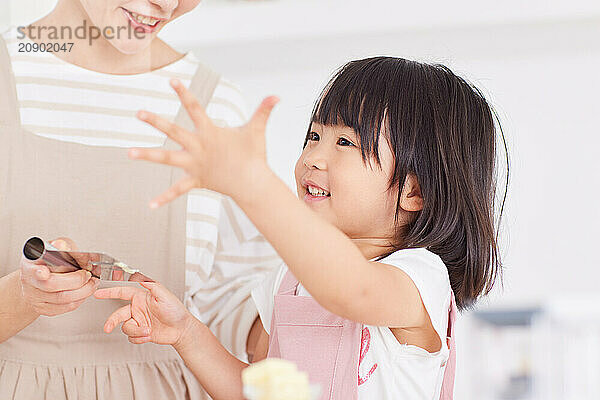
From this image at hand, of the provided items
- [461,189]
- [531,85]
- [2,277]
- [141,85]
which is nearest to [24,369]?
[2,277]

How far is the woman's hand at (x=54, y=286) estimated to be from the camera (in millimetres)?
707

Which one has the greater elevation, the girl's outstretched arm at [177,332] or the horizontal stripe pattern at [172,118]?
the horizontal stripe pattern at [172,118]

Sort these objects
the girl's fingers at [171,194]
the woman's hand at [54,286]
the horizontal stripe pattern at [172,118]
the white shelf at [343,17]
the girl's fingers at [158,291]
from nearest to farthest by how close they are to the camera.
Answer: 1. the girl's fingers at [171,194]
2. the woman's hand at [54,286]
3. the girl's fingers at [158,291]
4. the horizontal stripe pattern at [172,118]
5. the white shelf at [343,17]

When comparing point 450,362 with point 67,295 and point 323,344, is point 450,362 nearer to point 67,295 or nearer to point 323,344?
point 323,344

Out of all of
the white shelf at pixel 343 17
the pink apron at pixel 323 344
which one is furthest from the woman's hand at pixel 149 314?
the white shelf at pixel 343 17

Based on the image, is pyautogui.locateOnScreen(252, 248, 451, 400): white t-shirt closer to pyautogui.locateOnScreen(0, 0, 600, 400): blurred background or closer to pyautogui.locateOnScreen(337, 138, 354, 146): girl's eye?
pyautogui.locateOnScreen(337, 138, 354, 146): girl's eye

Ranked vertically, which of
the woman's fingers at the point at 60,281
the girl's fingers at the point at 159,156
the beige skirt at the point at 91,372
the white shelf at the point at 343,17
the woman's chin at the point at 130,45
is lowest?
the beige skirt at the point at 91,372

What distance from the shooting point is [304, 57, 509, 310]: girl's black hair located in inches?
33.7

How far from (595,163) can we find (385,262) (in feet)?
4.80

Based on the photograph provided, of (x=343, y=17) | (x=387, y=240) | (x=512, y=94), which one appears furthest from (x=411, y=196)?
(x=512, y=94)

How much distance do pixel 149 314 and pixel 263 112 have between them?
398mm

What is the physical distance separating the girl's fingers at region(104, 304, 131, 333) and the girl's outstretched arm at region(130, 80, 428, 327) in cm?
28

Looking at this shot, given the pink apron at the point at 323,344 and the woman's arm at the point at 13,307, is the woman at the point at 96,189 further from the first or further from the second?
the pink apron at the point at 323,344

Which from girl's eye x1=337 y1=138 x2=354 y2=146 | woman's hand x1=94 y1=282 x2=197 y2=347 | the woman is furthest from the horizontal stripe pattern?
girl's eye x1=337 y1=138 x2=354 y2=146
